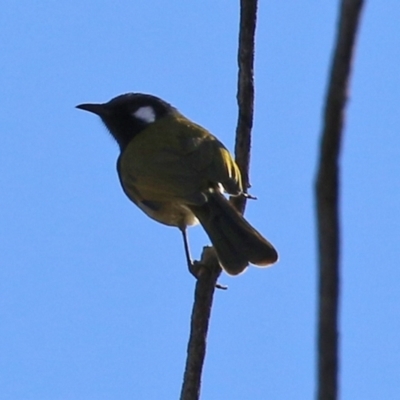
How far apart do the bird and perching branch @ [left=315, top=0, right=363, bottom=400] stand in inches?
134

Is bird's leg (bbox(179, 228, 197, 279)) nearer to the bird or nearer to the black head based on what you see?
the bird

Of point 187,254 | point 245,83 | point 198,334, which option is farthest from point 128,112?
point 198,334

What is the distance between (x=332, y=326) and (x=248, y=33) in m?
3.00

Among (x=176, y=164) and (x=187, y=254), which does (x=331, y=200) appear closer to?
(x=187, y=254)

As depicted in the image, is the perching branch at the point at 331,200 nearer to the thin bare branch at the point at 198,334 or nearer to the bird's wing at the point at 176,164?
the thin bare branch at the point at 198,334

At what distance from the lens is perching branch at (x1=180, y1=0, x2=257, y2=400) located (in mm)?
3172

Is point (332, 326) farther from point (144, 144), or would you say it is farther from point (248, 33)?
point (144, 144)

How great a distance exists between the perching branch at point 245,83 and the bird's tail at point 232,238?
442mm

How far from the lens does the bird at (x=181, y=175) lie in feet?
15.6

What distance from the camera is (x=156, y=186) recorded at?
583cm

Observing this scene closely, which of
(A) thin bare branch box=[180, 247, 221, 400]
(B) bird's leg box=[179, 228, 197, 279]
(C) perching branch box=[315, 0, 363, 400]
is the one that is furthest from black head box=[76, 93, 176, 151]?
(C) perching branch box=[315, 0, 363, 400]

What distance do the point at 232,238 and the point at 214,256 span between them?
20 cm

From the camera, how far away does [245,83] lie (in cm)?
411

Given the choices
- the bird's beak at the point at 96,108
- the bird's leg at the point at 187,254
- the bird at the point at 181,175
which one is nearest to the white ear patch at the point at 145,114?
the bird at the point at 181,175
